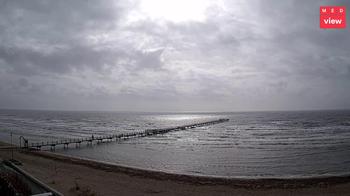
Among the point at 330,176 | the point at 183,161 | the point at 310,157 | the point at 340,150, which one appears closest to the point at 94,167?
the point at 183,161

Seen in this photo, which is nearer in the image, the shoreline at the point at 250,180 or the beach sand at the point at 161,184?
the beach sand at the point at 161,184

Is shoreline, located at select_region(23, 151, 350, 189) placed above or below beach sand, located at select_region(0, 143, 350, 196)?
below

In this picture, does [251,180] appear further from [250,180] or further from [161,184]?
[161,184]

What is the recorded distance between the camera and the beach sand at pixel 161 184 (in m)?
19.0

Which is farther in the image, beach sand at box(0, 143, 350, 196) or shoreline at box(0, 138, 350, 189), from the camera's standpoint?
shoreline at box(0, 138, 350, 189)

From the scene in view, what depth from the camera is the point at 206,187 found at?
20625 mm

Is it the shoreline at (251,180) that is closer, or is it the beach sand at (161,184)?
the beach sand at (161,184)

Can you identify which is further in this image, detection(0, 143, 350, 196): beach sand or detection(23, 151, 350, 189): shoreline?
detection(23, 151, 350, 189): shoreline

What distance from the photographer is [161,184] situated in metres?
21.4

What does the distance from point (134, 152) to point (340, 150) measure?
2958 cm

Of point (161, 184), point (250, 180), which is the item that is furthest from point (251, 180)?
point (161, 184)

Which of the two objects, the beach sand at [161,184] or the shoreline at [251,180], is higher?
the beach sand at [161,184]

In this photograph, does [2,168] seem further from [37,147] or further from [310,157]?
[310,157]

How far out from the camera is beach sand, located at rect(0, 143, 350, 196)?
1905 centimetres
